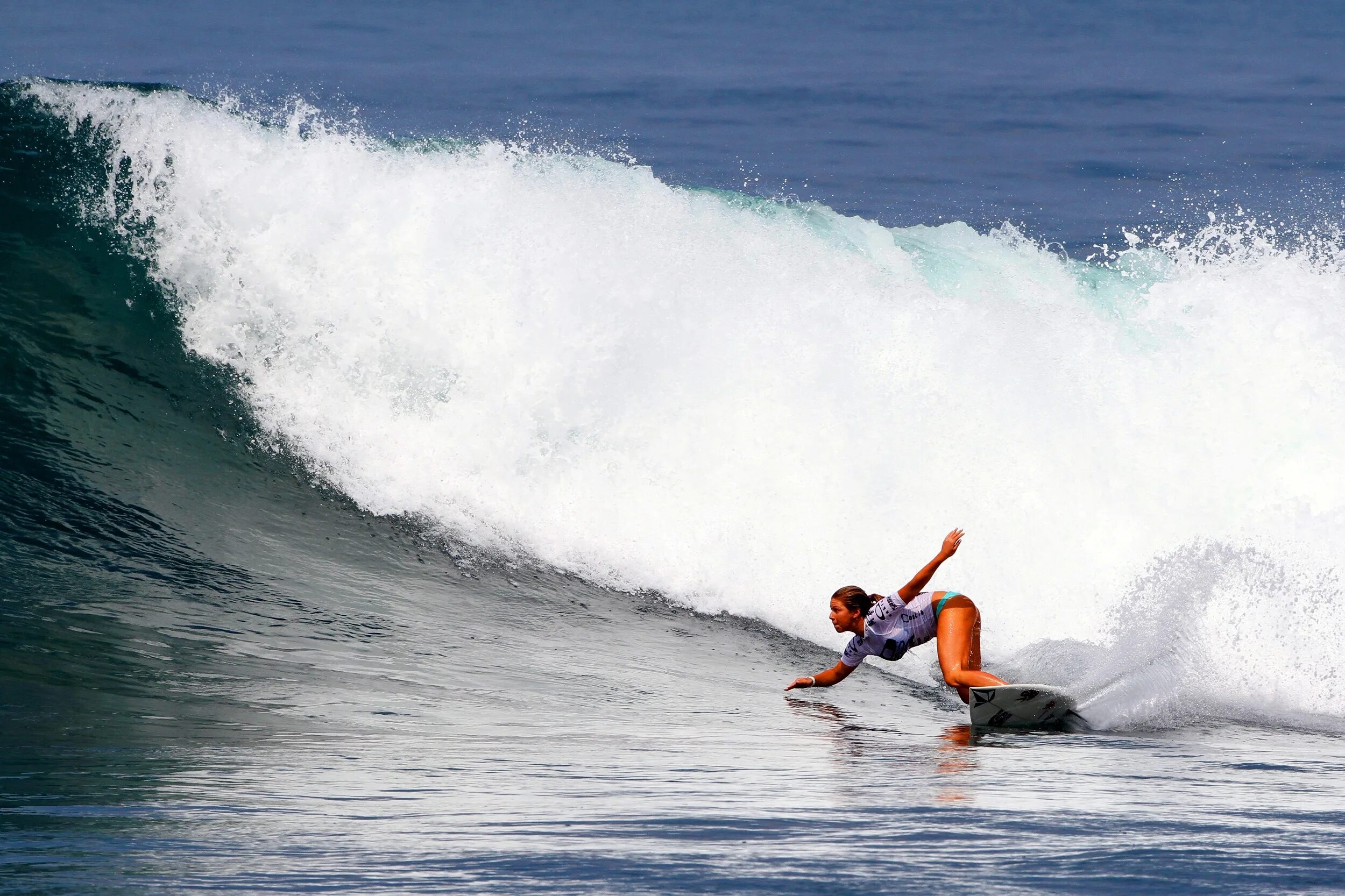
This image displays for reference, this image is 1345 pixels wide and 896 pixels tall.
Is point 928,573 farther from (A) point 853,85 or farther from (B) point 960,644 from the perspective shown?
(A) point 853,85

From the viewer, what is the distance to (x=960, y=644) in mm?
6711

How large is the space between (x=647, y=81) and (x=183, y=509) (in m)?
27.3

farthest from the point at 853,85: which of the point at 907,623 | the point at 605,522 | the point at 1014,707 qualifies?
the point at 1014,707

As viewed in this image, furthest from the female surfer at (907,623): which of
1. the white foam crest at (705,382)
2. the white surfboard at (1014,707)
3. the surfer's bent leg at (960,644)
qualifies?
the white foam crest at (705,382)

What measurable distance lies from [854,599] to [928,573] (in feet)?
1.20

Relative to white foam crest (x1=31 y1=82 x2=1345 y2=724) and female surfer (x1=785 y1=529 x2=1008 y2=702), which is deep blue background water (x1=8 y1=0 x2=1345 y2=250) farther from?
female surfer (x1=785 y1=529 x2=1008 y2=702)

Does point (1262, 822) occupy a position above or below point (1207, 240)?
below

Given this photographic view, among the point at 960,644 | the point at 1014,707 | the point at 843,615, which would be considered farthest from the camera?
the point at 843,615

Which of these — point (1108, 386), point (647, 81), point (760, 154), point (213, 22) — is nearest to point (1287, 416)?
point (1108, 386)

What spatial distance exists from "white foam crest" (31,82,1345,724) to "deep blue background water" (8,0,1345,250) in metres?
1.46

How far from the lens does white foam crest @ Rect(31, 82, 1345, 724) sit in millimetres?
9375

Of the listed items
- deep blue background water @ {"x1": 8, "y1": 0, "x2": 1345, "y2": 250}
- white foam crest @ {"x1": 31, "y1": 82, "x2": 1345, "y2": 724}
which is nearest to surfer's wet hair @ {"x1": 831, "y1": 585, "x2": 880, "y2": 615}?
white foam crest @ {"x1": 31, "y1": 82, "x2": 1345, "y2": 724}

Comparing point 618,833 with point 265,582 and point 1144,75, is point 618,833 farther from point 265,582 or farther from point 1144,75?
point 1144,75

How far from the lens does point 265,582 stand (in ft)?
25.5
